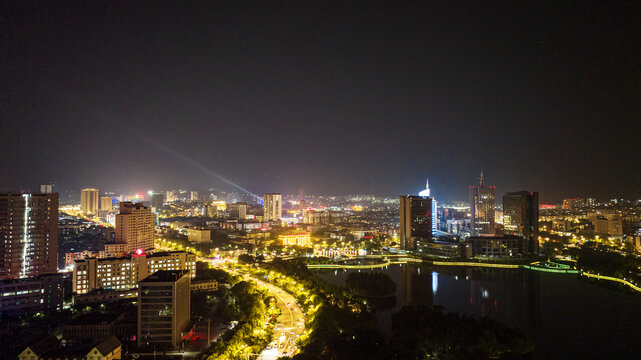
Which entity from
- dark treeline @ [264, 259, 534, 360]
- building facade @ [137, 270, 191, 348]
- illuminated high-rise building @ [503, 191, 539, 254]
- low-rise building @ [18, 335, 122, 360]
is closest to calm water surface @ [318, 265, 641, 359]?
dark treeline @ [264, 259, 534, 360]

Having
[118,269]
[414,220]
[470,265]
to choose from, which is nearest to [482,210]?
[414,220]

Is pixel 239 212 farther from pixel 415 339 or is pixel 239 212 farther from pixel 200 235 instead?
pixel 415 339

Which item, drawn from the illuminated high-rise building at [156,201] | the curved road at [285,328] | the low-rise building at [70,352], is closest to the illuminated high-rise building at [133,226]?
the curved road at [285,328]

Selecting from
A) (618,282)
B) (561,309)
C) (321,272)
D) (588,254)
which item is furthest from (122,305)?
(588,254)

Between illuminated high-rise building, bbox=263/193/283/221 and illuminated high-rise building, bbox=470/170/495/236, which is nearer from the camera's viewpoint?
illuminated high-rise building, bbox=470/170/495/236

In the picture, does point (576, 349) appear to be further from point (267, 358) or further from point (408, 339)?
point (267, 358)

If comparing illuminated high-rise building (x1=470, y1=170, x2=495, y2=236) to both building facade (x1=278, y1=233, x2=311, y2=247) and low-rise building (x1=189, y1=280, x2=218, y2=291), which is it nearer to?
building facade (x1=278, y1=233, x2=311, y2=247)
